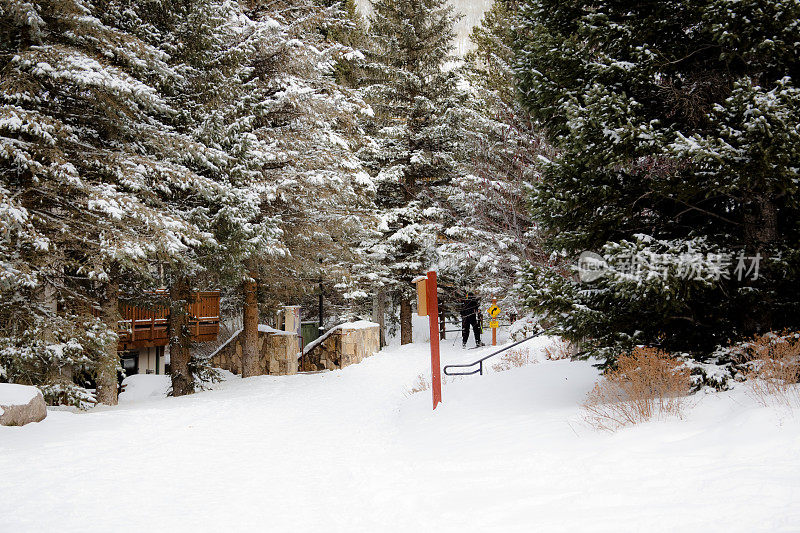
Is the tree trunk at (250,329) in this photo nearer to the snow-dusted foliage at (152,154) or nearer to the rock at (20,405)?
the snow-dusted foliage at (152,154)

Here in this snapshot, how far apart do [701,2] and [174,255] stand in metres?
8.57

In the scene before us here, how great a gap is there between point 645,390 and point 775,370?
1166 millimetres

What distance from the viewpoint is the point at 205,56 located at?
11.9 meters

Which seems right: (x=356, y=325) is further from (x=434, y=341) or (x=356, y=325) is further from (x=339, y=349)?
(x=434, y=341)

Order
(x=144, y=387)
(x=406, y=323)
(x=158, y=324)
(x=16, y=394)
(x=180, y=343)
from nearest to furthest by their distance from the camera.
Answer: (x=16, y=394)
(x=180, y=343)
(x=144, y=387)
(x=158, y=324)
(x=406, y=323)

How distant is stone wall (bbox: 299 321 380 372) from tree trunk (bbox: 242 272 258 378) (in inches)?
130

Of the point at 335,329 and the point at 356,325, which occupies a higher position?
the point at 356,325

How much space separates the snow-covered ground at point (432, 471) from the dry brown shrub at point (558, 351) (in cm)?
197

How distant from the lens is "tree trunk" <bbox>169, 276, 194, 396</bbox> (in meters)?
13.1

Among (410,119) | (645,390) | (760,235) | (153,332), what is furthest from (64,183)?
(410,119)

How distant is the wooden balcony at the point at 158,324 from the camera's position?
53.5ft

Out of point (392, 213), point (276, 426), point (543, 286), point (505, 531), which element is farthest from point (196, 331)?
point (505, 531)

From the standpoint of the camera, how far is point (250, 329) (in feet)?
49.5

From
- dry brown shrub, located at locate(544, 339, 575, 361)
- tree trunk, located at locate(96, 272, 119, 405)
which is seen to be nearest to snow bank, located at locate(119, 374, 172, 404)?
tree trunk, located at locate(96, 272, 119, 405)
